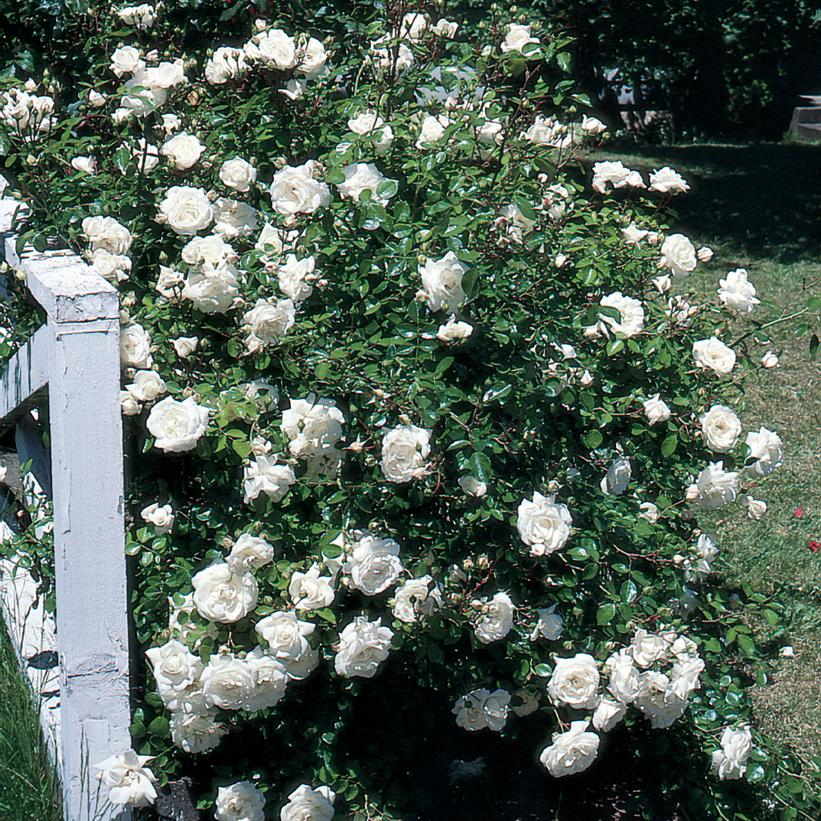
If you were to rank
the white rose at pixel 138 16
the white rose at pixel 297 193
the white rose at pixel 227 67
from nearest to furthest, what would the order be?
1. the white rose at pixel 297 193
2. the white rose at pixel 227 67
3. the white rose at pixel 138 16

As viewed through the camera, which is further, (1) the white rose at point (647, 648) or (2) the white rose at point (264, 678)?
(1) the white rose at point (647, 648)

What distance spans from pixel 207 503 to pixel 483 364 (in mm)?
669

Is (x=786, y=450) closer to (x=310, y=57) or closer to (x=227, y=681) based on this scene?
(x=310, y=57)

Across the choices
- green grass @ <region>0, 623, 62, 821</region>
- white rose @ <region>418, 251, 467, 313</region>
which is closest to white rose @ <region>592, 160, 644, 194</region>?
white rose @ <region>418, 251, 467, 313</region>

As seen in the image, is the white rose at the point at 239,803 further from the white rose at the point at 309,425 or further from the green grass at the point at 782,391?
the green grass at the point at 782,391

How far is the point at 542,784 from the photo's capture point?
3.09 m

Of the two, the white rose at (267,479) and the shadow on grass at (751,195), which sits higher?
the white rose at (267,479)

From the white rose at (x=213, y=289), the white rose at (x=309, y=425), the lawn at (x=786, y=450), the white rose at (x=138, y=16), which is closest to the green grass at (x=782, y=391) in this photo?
the lawn at (x=786, y=450)

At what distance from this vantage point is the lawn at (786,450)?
8.52 feet

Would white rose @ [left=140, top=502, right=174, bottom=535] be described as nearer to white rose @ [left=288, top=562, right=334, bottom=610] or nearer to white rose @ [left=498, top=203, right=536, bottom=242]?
white rose @ [left=288, top=562, right=334, bottom=610]

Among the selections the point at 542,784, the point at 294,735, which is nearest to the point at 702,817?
the point at 542,784

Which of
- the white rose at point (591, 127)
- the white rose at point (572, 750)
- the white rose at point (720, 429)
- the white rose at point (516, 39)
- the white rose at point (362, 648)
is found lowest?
the white rose at point (572, 750)

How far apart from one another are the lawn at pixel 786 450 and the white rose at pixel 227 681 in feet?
1.90

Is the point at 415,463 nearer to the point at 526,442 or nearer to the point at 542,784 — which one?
the point at 526,442
